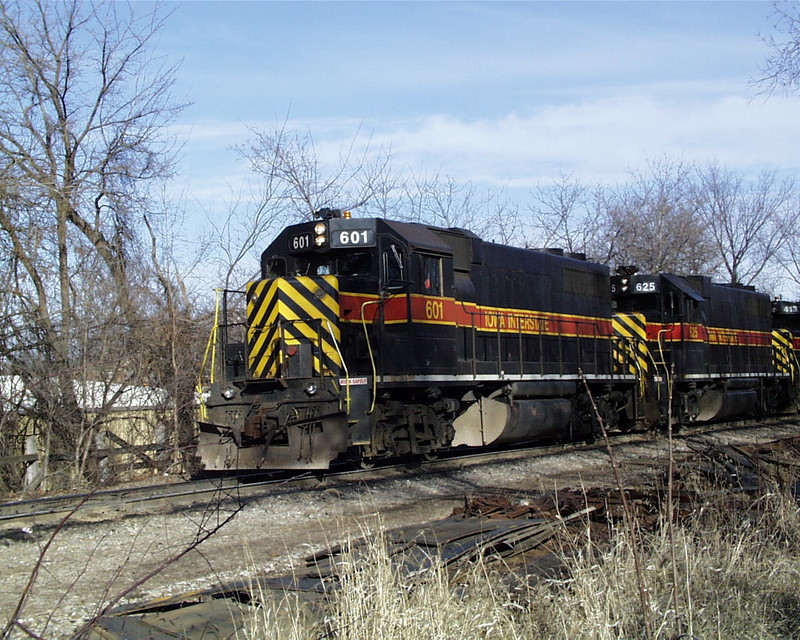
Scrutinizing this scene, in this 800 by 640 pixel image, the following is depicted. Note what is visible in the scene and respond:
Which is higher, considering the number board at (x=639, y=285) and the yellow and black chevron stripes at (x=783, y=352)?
the number board at (x=639, y=285)

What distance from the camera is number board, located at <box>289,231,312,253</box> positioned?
1159cm

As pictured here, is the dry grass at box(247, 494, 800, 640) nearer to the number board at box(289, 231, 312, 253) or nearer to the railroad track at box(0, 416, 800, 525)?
the railroad track at box(0, 416, 800, 525)

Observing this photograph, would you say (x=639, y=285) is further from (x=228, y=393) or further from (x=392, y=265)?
(x=228, y=393)

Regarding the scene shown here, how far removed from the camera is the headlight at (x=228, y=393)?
11.0 m

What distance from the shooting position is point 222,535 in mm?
7836

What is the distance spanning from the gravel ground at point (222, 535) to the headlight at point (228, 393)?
65.1 inches

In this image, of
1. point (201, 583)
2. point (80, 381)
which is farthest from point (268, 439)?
point (201, 583)

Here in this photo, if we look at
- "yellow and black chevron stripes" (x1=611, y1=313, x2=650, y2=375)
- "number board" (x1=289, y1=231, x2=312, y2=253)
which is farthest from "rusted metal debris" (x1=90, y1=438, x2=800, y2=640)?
"yellow and black chevron stripes" (x1=611, y1=313, x2=650, y2=375)

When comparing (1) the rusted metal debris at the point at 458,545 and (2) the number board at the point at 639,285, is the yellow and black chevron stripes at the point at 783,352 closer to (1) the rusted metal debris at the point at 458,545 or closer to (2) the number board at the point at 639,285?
(2) the number board at the point at 639,285

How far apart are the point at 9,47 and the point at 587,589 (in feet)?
48.6

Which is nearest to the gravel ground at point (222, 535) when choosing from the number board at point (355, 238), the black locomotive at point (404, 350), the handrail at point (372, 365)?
the black locomotive at point (404, 350)

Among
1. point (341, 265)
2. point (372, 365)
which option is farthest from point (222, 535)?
point (341, 265)

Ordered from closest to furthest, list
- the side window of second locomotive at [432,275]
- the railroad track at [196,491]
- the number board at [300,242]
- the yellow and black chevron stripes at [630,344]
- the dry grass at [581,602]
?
the dry grass at [581,602] → the railroad track at [196,491] → the number board at [300,242] → the side window of second locomotive at [432,275] → the yellow and black chevron stripes at [630,344]

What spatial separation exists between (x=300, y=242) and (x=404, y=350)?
207 centimetres
